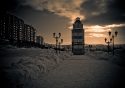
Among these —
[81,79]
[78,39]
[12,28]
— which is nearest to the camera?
[81,79]

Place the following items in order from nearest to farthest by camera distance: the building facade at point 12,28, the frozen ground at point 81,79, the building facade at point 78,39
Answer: the frozen ground at point 81,79, the building facade at point 78,39, the building facade at point 12,28

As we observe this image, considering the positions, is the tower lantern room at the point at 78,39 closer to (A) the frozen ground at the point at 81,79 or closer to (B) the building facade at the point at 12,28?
(B) the building facade at the point at 12,28

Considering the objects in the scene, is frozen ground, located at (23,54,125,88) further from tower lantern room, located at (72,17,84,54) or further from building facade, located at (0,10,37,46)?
building facade, located at (0,10,37,46)

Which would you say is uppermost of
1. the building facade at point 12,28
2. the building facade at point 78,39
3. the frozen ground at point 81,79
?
the building facade at point 12,28

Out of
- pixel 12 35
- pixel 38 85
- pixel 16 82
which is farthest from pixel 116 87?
pixel 12 35

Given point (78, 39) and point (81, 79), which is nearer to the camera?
point (81, 79)

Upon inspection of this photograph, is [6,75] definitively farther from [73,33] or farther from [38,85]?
[73,33]

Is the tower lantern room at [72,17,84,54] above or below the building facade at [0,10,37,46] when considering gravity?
below

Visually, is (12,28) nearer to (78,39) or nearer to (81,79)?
(78,39)

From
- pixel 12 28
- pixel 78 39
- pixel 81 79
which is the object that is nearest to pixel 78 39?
pixel 78 39

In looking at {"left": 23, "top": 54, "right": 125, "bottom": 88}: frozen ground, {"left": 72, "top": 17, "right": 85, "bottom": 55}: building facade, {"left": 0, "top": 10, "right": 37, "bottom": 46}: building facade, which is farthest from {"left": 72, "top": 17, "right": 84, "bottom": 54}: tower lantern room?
{"left": 23, "top": 54, "right": 125, "bottom": 88}: frozen ground

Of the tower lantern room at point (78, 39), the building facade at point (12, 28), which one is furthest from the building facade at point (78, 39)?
the building facade at point (12, 28)

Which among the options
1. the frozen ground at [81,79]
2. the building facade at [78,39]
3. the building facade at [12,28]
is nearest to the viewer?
the frozen ground at [81,79]

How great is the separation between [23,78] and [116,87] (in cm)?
549
